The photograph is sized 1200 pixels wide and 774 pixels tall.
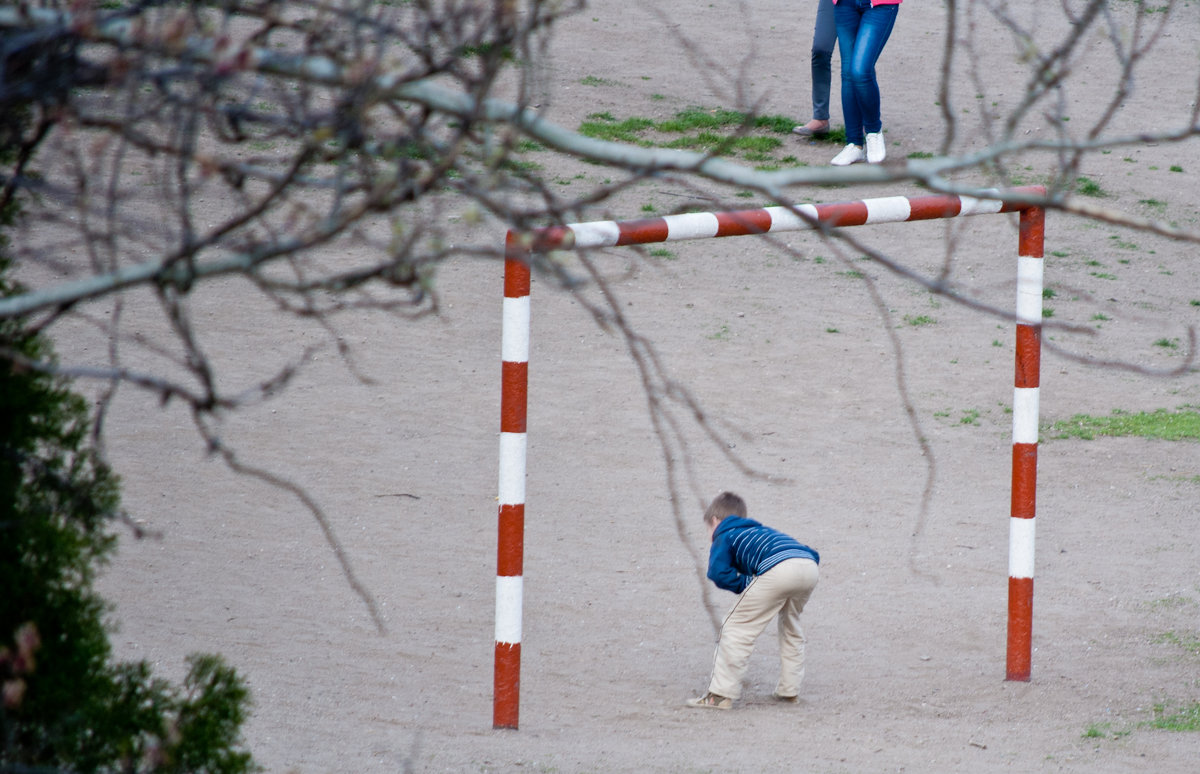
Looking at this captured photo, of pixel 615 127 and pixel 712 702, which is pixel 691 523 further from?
pixel 615 127

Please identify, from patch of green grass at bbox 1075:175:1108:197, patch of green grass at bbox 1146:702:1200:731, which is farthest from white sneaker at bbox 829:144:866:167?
patch of green grass at bbox 1146:702:1200:731

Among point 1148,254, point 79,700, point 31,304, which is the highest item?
point 1148,254

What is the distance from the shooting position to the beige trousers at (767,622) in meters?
4.60

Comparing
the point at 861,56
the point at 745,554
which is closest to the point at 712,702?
the point at 745,554

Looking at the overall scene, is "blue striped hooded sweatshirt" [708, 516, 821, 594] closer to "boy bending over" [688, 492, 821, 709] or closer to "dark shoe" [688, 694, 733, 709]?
"boy bending over" [688, 492, 821, 709]

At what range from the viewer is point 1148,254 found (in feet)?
36.0

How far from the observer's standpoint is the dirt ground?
448cm

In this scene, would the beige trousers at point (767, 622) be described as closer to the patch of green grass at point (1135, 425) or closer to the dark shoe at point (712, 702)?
the dark shoe at point (712, 702)

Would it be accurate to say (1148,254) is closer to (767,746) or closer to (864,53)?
(864,53)

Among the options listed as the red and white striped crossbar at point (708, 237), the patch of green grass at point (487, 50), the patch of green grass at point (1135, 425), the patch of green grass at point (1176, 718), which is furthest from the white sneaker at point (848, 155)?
the patch of green grass at point (487, 50)

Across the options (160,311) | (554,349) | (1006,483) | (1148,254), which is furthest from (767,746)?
(1148,254)

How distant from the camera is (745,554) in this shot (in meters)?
4.71

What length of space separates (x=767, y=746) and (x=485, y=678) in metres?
1.10

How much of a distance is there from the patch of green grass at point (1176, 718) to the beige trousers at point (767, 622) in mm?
1233
